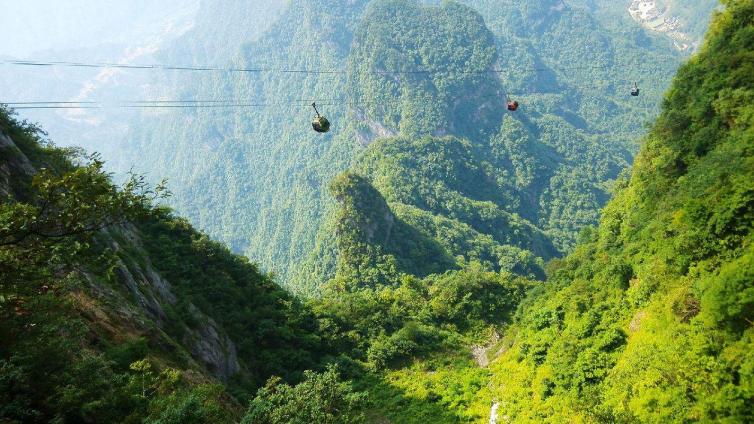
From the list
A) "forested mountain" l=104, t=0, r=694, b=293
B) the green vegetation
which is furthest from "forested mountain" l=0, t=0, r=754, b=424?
"forested mountain" l=104, t=0, r=694, b=293

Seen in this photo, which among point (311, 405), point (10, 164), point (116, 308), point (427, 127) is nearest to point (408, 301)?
point (116, 308)

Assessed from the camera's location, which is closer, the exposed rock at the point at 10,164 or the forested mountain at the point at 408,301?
the forested mountain at the point at 408,301

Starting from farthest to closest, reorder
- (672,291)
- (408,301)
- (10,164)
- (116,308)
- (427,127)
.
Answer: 1. (427,127)
2. (408,301)
3. (10,164)
4. (116,308)
5. (672,291)

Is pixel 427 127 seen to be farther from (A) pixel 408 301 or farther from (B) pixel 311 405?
(B) pixel 311 405

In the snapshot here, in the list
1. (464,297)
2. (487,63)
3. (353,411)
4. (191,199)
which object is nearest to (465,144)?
(487,63)

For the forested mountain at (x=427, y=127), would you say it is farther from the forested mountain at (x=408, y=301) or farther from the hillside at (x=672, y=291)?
the hillside at (x=672, y=291)

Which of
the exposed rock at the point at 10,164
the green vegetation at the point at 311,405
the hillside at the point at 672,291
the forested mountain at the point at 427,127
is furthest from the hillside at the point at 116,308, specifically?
the hillside at the point at 672,291

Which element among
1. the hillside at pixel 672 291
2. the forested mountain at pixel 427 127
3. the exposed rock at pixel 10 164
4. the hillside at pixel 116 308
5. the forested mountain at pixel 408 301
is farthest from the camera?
the forested mountain at pixel 427 127

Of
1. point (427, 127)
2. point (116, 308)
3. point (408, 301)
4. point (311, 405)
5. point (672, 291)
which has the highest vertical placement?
point (427, 127)

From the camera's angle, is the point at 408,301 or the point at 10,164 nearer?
the point at 10,164

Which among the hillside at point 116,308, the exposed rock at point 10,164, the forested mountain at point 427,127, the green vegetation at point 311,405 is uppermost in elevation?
the forested mountain at point 427,127
